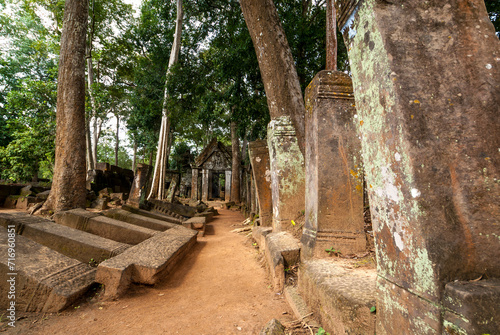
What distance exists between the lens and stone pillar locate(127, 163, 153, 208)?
7527mm

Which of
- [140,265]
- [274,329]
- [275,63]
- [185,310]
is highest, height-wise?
[275,63]

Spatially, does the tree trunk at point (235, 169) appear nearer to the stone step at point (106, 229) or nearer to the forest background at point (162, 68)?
the forest background at point (162, 68)

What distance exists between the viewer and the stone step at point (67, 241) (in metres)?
3.10

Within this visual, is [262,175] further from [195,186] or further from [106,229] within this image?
[195,186]

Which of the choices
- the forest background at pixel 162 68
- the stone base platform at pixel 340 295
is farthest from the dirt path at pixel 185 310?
the forest background at pixel 162 68

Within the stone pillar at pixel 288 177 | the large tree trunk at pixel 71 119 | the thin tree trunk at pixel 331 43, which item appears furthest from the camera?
the large tree trunk at pixel 71 119

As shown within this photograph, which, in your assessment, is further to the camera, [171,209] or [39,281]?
[171,209]

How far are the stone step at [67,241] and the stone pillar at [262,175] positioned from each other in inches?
108

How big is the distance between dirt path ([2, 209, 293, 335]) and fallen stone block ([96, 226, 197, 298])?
12 centimetres

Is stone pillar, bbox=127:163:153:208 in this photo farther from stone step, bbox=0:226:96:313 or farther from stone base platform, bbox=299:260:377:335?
stone base platform, bbox=299:260:377:335

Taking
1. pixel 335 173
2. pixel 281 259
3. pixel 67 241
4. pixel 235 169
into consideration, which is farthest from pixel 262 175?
pixel 235 169

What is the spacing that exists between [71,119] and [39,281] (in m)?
4.70

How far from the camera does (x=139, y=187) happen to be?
7957 mm

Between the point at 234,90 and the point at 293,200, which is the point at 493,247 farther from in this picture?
the point at 234,90
